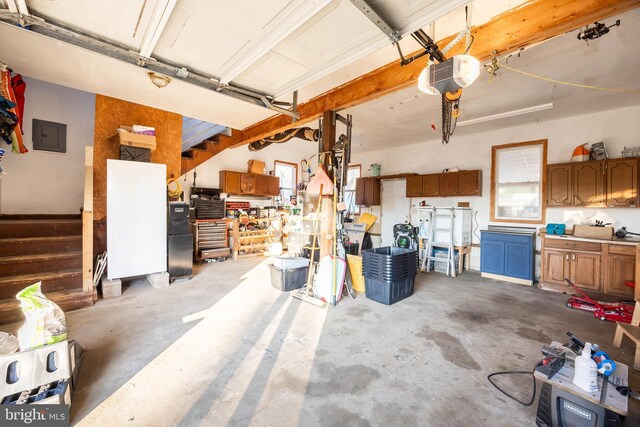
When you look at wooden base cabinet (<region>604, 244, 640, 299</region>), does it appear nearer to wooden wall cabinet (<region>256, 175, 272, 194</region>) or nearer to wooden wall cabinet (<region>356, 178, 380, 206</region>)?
wooden wall cabinet (<region>356, 178, 380, 206</region>)

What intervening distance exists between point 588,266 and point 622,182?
1.57m

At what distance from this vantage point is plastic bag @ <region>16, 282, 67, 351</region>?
75.8 inches

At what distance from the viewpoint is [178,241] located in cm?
462

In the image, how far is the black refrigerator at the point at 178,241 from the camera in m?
4.57

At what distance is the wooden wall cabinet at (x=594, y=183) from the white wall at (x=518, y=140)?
33 cm

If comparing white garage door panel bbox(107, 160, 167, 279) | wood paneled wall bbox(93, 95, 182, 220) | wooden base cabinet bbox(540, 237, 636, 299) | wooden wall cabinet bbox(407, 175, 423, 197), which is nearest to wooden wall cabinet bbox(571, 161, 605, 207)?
wooden base cabinet bbox(540, 237, 636, 299)

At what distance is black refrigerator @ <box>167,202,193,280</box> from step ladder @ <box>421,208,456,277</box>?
5110mm

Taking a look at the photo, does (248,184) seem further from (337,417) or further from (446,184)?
(337,417)

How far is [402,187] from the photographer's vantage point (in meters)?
7.63

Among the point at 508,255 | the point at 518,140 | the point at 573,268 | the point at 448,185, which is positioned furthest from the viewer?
the point at 448,185

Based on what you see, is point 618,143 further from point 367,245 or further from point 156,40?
point 156,40

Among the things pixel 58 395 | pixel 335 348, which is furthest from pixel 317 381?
pixel 58 395

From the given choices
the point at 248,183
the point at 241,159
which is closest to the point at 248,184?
the point at 248,183

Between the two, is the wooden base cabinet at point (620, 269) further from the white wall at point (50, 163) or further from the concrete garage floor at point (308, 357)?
the white wall at point (50, 163)
